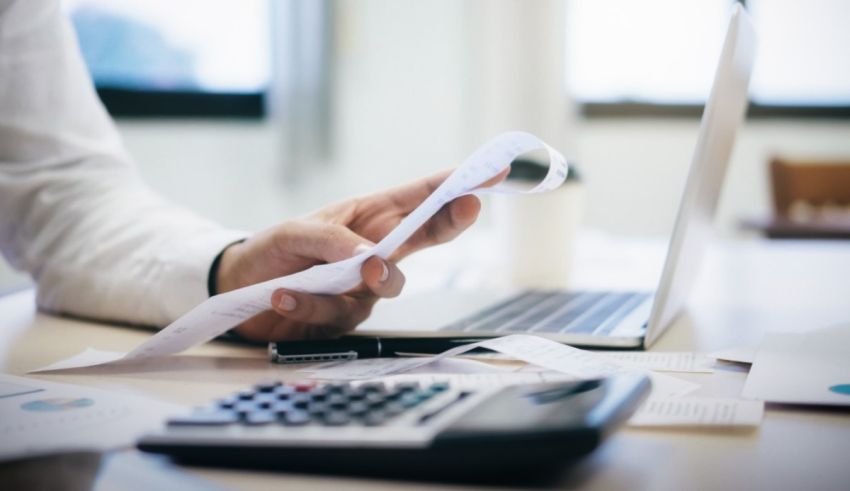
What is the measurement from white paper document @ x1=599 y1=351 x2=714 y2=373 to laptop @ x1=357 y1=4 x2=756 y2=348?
0.03 m

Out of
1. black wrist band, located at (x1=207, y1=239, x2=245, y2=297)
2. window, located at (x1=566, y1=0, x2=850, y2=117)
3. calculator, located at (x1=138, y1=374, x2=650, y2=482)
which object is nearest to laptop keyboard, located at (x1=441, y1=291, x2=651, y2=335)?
black wrist band, located at (x1=207, y1=239, x2=245, y2=297)

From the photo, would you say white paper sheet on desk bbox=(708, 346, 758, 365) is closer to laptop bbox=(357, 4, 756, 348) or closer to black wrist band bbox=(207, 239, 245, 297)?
laptop bbox=(357, 4, 756, 348)

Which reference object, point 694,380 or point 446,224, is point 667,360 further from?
point 446,224

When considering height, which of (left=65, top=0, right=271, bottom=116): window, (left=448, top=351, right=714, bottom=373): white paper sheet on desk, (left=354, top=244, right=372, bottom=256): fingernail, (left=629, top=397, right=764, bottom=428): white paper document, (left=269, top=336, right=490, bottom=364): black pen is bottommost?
(left=448, top=351, right=714, bottom=373): white paper sheet on desk

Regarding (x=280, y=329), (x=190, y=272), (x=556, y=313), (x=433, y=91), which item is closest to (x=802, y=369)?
(x=556, y=313)

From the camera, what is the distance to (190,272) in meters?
Answer: 0.82

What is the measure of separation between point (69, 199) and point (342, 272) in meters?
0.41

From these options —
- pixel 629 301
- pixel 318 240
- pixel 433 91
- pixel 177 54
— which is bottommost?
pixel 629 301

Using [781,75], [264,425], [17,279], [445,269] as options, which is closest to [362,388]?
[264,425]

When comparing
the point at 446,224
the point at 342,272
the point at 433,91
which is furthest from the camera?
the point at 433,91

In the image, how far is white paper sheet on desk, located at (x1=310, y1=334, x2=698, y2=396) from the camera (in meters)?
0.59

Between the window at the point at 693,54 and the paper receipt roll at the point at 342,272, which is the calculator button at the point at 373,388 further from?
the window at the point at 693,54

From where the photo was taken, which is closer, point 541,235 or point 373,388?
point 373,388

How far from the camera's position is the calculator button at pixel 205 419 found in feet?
1.45
